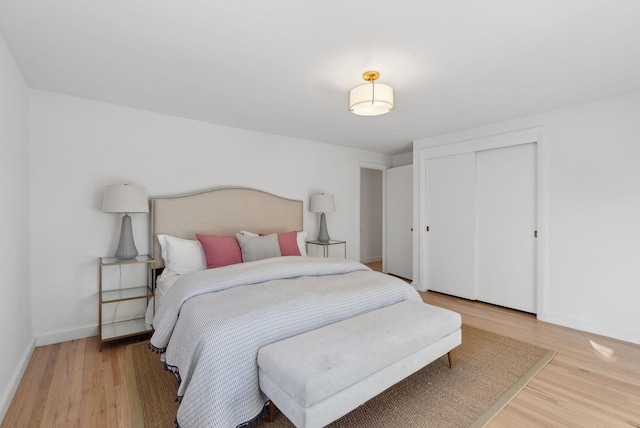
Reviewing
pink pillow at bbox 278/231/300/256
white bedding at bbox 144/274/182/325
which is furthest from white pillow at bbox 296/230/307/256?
white bedding at bbox 144/274/182/325

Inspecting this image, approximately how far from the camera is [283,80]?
242 cm

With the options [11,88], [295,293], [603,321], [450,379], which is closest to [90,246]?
[11,88]

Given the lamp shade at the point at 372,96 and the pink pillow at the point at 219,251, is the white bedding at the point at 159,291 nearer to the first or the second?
the pink pillow at the point at 219,251

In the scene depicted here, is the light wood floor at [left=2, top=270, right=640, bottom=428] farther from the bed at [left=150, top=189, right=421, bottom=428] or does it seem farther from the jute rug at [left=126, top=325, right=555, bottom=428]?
the bed at [left=150, top=189, right=421, bottom=428]

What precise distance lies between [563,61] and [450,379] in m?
2.38

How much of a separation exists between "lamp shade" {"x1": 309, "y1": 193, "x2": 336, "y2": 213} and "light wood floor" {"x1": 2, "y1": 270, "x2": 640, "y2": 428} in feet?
8.18

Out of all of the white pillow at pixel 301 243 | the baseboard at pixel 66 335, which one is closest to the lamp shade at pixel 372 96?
the white pillow at pixel 301 243

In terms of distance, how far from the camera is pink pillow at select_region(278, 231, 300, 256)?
131 inches

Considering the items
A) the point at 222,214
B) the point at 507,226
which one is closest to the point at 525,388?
the point at 507,226

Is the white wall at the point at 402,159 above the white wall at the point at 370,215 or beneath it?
above

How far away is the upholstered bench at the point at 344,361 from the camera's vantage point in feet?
4.56

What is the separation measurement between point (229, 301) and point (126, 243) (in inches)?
59.8

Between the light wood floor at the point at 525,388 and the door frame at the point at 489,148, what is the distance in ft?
2.49

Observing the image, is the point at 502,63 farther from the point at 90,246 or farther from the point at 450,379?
the point at 90,246
